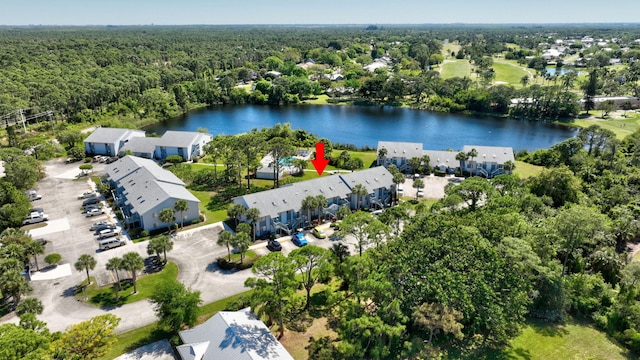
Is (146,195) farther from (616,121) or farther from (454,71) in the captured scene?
(454,71)

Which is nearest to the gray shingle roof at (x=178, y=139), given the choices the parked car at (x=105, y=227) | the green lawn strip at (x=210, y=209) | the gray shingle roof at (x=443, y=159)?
the green lawn strip at (x=210, y=209)

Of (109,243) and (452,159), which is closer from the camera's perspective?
(109,243)

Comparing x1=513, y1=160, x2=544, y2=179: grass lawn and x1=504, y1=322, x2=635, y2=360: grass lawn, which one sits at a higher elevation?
x1=513, y1=160, x2=544, y2=179: grass lawn

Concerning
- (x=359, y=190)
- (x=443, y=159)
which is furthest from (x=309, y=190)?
(x=443, y=159)

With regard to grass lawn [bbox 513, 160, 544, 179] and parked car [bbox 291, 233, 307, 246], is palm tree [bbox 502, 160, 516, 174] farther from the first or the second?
parked car [bbox 291, 233, 307, 246]

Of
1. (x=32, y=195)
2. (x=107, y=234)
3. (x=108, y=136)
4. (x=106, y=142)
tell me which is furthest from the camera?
(x=108, y=136)

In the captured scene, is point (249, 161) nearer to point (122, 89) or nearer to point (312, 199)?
point (312, 199)

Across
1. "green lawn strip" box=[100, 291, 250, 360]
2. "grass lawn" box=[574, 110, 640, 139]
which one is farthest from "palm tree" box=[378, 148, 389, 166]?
"grass lawn" box=[574, 110, 640, 139]
